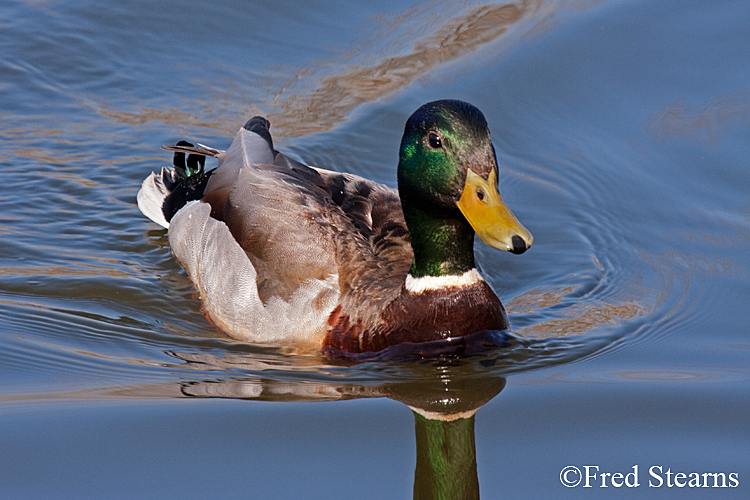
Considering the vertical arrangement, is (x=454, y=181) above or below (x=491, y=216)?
above

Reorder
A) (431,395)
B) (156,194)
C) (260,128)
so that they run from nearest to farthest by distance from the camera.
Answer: (431,395) < (260,128) < (156,194)

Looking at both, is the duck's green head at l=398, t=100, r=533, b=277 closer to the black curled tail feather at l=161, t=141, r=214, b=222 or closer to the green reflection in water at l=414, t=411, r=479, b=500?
the green reflection in water at l=414, t=411, r=479, b=500

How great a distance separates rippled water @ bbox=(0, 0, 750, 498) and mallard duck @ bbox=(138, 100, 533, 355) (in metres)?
0.19

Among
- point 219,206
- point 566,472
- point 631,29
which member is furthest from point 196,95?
point 566,472

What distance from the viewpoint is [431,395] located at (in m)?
4.91

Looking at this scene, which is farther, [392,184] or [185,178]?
[392,184]

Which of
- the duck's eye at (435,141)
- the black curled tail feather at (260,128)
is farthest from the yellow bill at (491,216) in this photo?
the black curled tail feather at (260,128)

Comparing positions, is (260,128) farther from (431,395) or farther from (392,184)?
(431,395)

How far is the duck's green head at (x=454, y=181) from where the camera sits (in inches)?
182

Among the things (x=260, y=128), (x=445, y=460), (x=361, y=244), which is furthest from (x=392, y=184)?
(x=445, y=460)

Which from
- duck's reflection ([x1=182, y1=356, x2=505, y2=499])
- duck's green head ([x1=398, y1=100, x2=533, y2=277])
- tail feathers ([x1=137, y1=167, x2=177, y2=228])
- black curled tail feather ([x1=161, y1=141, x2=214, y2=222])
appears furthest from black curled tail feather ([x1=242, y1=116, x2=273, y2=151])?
duck's reflection ([x1=182, y1=356, x2=505, y2=499])

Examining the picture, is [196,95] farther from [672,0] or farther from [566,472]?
[566,472]

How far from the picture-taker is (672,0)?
30.9ft

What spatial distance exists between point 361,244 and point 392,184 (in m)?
2.34
